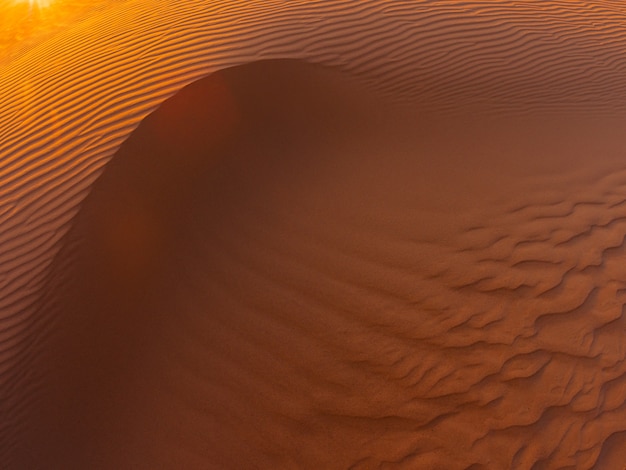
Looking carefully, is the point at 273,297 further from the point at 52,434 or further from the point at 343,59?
the point at 343,59

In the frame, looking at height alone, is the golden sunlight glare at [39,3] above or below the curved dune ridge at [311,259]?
above

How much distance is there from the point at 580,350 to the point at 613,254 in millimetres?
982

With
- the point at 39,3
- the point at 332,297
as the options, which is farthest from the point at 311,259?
the point at 39,3

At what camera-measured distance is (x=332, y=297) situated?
393 cm

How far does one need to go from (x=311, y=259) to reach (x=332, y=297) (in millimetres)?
397

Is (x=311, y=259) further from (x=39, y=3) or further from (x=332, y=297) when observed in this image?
(x=39, y=3)

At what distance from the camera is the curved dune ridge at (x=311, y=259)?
3359 millimetres

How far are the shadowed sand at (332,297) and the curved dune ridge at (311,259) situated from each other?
2 cm

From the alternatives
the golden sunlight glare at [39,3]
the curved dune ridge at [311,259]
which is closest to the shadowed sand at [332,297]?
the curved dune ridge at [311,259]

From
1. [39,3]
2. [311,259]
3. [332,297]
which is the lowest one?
[332,297]

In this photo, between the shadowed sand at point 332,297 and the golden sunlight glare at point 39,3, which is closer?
the shadowed sand at point 332,297

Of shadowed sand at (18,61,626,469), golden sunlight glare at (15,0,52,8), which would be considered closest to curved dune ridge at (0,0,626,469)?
shadowed sand at (18,61,626,469)

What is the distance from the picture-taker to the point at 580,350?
3439 millimetres

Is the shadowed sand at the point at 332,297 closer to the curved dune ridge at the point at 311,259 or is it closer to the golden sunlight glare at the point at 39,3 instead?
the curved dune ridge at the point at 311,259
